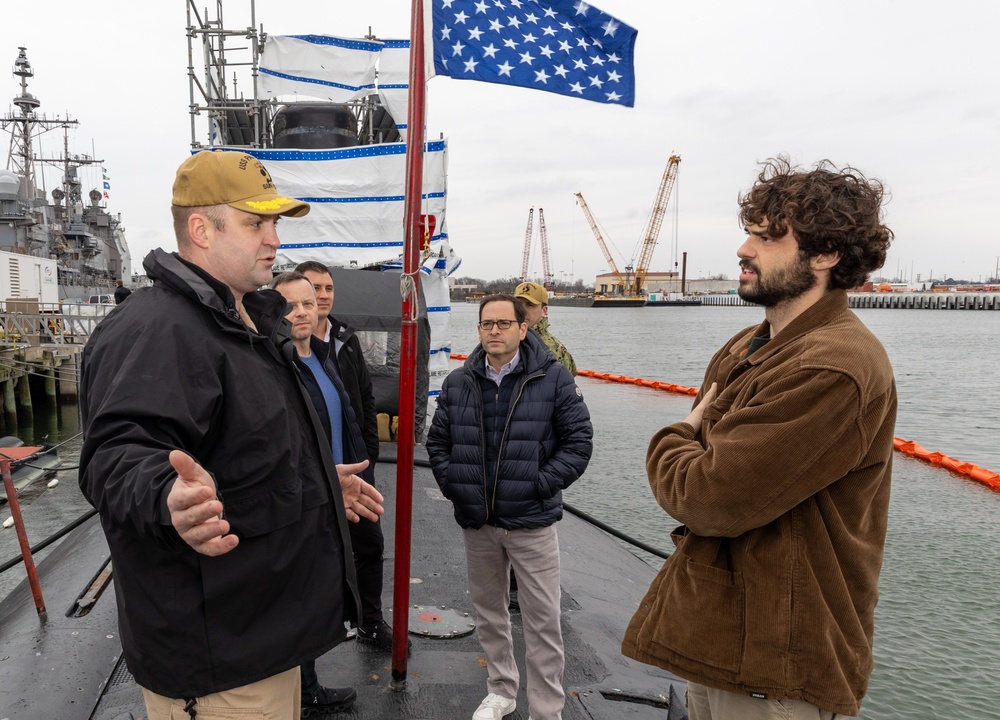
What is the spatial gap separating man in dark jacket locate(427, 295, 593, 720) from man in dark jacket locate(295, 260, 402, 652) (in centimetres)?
68

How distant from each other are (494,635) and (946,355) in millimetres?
51620

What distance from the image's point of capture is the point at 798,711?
7.36ft

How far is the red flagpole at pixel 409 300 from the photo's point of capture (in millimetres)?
3459

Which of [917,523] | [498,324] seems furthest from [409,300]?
[917,523]

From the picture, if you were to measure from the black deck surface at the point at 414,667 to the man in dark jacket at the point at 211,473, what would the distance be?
6.13 feet

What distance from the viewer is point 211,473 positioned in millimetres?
2010

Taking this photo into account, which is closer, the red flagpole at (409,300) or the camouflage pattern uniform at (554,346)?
the red flagpole at (409,300)

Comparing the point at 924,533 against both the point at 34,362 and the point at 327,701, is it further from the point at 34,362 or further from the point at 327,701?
the point at 34,362

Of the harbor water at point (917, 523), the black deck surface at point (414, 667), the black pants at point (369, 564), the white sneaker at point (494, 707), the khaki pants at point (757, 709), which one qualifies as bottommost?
the harbor water at point (917, 523)

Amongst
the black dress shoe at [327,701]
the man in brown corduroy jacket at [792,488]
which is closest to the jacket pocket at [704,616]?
the man in brown corduroy jacket at [792,488]

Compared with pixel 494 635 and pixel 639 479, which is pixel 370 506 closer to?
pixel 494 635

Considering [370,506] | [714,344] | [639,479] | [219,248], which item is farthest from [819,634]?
[714,344]

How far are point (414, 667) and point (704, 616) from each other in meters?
2.53

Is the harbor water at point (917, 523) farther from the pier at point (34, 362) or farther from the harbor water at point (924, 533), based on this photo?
the pier at point (34, 362)
